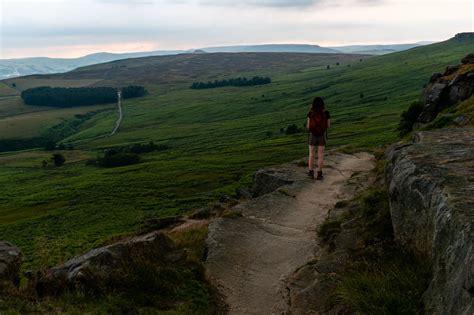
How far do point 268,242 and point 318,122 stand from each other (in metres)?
8.43

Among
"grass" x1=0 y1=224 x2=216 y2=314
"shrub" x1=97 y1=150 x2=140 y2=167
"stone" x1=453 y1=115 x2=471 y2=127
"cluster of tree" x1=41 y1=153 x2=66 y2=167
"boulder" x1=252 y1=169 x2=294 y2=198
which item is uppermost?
"stone" x1=453 y1=115 x2=471 y2=127

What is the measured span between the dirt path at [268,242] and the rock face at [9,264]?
5.79 meters

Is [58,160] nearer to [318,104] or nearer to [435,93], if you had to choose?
[435,93]

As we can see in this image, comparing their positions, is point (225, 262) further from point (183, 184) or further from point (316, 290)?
point (183, 184)

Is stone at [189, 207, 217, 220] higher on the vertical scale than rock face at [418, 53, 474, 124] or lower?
lower

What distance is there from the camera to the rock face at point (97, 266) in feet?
40.7

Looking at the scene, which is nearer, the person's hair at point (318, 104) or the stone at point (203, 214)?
the person's hair at point (318, 104)

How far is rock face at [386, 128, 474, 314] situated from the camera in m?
7.82

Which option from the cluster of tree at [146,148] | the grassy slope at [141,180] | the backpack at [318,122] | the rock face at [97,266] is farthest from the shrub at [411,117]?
the cluster of tree at [146,148]

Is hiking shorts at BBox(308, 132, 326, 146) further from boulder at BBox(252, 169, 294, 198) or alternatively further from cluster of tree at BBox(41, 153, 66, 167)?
cluster of tree at BBox(41, 153, 66, 167)

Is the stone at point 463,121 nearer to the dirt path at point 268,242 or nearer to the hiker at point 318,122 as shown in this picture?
the dirt path at point 268,242

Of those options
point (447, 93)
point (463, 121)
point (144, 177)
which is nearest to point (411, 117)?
point (447, 93)

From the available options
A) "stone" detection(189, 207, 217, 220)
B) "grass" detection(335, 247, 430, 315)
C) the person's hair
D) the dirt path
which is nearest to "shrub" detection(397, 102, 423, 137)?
the dirt path

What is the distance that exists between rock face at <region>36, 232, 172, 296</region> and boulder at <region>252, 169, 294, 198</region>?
534 inches
